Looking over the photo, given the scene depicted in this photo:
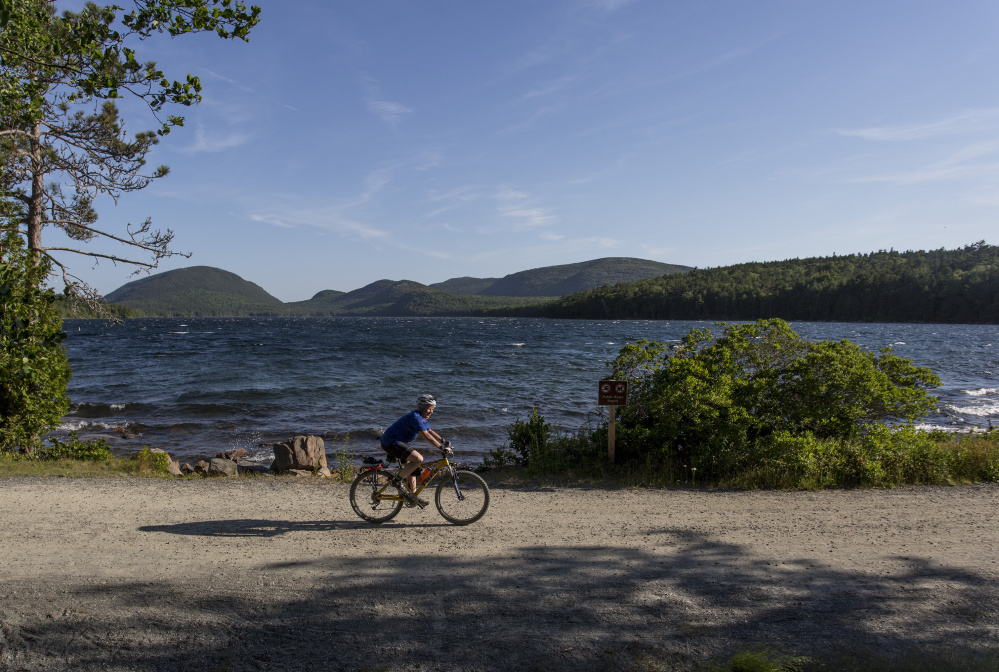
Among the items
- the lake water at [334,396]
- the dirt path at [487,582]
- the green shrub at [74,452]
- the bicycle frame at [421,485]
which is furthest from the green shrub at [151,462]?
the bicycle frame at [421,485]

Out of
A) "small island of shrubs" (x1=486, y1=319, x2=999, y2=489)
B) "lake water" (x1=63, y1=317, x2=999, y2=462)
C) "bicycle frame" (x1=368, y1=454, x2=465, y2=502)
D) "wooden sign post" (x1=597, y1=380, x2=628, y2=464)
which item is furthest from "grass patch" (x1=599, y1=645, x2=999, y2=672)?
"lake water" (x1=63, y1=317, x2=999, y2=462)

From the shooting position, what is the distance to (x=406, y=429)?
24.2 ft

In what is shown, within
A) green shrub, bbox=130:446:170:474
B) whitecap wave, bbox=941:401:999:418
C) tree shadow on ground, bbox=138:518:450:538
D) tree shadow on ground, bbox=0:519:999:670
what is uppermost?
tree shadow on ground, bbox=0:519:999:670

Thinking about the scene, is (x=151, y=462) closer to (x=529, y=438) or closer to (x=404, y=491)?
(x=404, y=491)

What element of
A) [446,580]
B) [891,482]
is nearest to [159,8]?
[446,580]

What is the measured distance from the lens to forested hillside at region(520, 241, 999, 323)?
128 metres

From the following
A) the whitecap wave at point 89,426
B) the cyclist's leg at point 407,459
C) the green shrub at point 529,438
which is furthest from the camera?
the whitecap wave at point 89,426

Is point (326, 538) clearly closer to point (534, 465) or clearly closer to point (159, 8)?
point (534, 465)

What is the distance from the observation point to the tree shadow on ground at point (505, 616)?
3.95m

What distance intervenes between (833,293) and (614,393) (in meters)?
158

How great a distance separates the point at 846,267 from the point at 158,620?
8014 inches

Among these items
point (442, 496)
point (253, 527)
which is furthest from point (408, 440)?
point (253, 527)

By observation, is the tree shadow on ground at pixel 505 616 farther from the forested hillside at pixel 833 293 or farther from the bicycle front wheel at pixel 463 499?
the forested hillside at pixel 833 293

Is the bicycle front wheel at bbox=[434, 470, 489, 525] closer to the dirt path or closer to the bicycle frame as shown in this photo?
the bicycle frame
